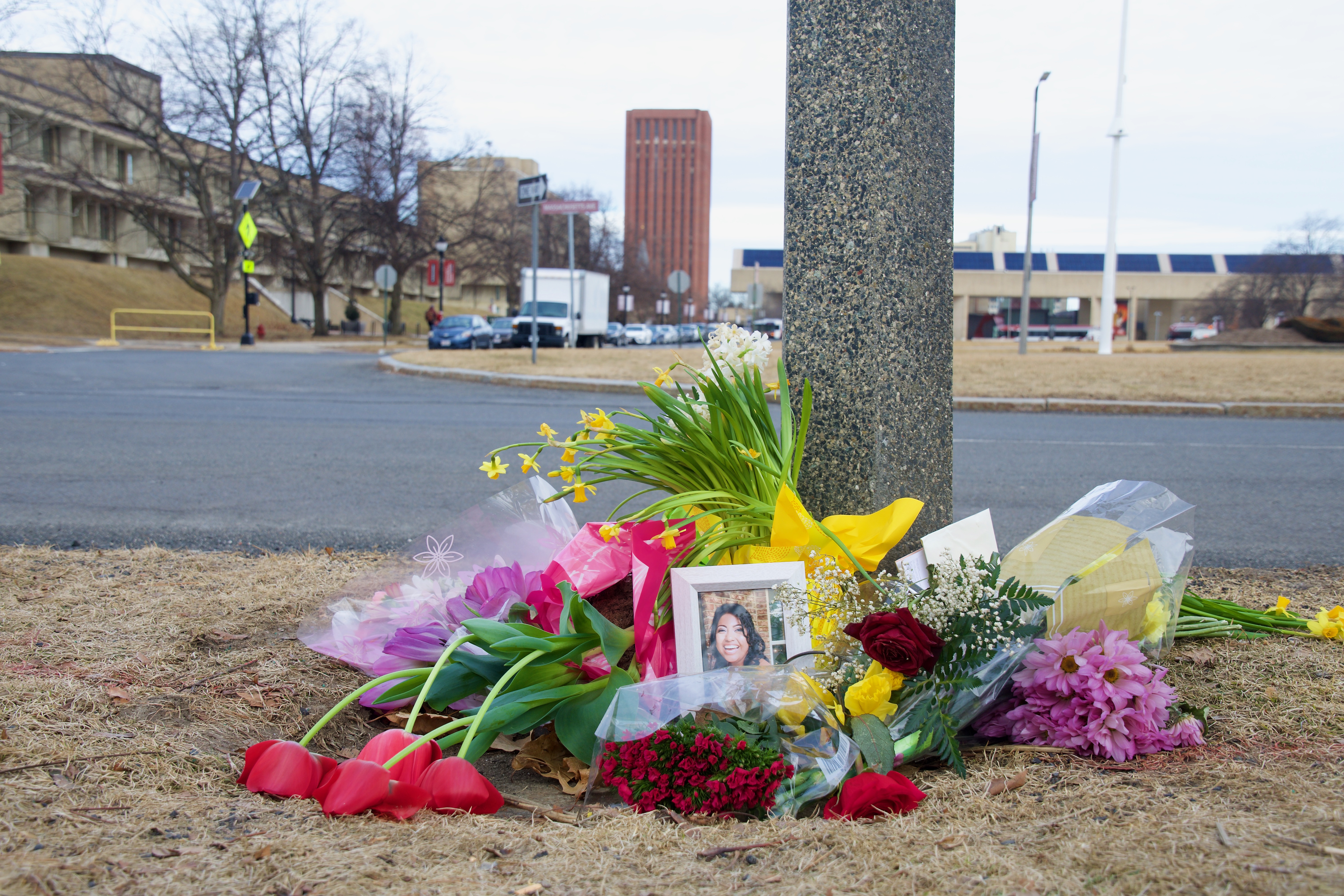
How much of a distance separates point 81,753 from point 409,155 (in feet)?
139

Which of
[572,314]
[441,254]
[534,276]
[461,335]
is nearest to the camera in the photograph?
[534,276]

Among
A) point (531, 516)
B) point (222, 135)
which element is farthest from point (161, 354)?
point (531, 516)

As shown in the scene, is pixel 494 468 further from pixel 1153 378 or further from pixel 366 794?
pixel 1153 378

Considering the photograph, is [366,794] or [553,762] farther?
[553,762]

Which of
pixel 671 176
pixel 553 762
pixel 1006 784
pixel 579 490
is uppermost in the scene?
pixel 671 176

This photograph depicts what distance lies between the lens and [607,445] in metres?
2.69

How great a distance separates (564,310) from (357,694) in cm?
3379

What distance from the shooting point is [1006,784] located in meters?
1.91

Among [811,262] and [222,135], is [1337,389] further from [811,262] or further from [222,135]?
[222,135]

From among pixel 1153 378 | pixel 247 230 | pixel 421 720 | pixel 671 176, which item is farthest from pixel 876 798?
pixel 671 176

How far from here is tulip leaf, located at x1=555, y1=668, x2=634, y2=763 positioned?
212 cm

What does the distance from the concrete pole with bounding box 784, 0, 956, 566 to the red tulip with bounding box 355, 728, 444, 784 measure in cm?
145

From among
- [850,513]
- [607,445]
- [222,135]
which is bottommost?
[850,513]

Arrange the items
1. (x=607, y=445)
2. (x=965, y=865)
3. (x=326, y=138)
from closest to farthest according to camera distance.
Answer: (x=965, y=865) → (x=607, y=445) → (x=326, y=138)
